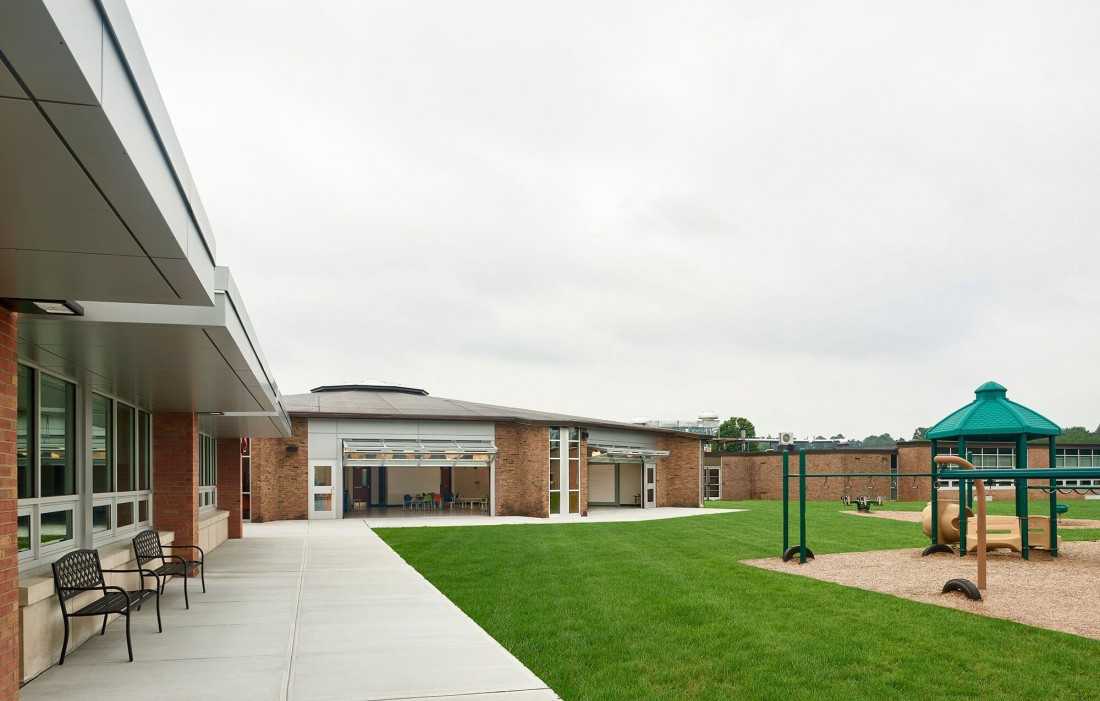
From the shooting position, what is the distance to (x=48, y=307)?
625 cm

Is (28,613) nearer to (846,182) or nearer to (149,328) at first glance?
(149,328)

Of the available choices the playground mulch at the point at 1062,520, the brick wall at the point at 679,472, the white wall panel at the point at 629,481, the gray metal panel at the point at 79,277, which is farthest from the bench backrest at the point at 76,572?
the white wall panel at the point at 629,481

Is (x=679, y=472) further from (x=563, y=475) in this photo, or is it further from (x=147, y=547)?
(x=147, y=547)

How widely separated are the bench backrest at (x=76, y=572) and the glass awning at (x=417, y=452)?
2211 centimetres

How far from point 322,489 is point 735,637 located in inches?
967

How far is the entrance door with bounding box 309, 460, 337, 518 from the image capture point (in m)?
31.0

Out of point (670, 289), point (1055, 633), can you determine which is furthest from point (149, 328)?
point (670, 289)

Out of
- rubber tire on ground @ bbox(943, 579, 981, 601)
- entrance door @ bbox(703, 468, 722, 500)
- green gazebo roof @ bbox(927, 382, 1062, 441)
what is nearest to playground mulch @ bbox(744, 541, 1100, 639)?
rubber tire on ground @ bbox(943, 579, 981, 601)

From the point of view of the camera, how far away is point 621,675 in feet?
25.0

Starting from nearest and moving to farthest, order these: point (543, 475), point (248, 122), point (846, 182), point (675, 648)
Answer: point (675, 648)
point (248, 122)
point (846, 182)
point (543, 475)

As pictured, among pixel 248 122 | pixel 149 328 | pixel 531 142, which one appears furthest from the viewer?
pixel 531 142

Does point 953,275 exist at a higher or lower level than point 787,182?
lower

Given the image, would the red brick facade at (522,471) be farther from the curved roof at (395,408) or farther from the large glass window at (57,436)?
the large glass window at (57,436)

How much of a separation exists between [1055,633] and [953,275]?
23383 mm
